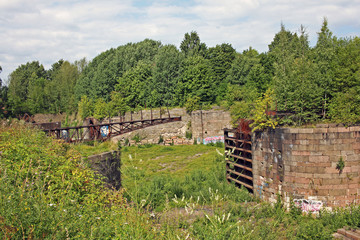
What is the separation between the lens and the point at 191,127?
32.0m

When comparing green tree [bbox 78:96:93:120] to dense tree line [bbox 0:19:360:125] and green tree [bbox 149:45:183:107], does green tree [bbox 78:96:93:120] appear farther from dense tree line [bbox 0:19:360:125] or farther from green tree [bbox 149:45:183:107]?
green tree [bbox 149:45:183:107]

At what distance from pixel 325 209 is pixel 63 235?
983 cm

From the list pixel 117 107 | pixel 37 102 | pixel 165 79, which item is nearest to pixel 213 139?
pixel 165 79

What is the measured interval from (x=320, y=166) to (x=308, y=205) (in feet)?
4.88

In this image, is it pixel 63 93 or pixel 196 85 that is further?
pixel 63 93

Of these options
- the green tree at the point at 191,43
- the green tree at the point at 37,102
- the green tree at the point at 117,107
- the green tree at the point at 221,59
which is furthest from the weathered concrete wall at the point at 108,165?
the green tree at the point at 37,102

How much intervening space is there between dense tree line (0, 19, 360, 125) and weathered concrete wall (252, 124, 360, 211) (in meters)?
0.97

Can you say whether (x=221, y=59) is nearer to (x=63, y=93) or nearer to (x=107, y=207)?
(x=63, y=93)

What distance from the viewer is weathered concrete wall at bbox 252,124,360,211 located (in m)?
11.9

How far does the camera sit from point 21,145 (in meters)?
8.09

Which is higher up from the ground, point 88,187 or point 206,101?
point 206,101

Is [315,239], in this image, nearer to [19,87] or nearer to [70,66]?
[70,66]

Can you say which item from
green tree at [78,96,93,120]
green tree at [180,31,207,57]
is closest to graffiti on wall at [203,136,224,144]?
green tree at [78,96,93,120]

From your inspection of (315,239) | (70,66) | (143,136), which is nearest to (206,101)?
(143,136)
